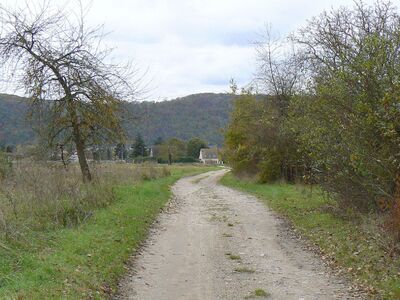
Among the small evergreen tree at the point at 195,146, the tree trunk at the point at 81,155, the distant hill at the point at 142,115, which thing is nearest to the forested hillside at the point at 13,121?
the distant hill at the point at 142,115

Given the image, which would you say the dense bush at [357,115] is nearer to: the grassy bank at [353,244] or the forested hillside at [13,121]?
the grassy bank at [353,244]

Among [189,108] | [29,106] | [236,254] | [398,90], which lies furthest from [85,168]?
[189,108]

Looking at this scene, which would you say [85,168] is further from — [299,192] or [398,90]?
[398,90]

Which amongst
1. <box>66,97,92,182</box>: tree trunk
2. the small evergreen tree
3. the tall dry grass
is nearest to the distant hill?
<box>66,97,92,182</box>: tree trunk

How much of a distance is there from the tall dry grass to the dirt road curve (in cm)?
223

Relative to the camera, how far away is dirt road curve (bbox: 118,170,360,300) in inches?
316

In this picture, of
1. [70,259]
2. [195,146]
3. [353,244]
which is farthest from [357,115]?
[195,146]

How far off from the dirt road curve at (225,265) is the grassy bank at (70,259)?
401mm

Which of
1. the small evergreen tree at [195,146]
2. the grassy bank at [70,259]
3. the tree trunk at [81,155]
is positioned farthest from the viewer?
the small evergreen tree at [195,146]

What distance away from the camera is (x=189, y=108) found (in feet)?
291

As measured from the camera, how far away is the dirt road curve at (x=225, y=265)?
8039 mm

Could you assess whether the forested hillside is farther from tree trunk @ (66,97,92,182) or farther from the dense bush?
the dense bush

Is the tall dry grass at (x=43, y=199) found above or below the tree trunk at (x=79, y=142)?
below

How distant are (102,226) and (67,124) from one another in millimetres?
9687
